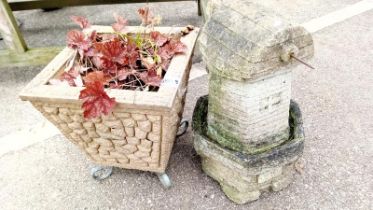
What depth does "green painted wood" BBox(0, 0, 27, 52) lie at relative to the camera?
2.20 m

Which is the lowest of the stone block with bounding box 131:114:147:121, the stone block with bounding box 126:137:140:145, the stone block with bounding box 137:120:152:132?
the stone block with bounding box 126:137:140:145

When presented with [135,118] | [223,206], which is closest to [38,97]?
[135,118]

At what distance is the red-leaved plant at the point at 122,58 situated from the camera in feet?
4.45

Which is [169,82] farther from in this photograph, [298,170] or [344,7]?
[344,7]

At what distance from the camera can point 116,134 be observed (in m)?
1.40

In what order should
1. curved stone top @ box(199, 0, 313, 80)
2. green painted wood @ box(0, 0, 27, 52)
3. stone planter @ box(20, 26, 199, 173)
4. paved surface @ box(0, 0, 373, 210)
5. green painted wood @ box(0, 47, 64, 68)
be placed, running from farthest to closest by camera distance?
green painted wood @ box(0, 47, 64, 68), green painted wood @ box(0, 0, 27, 52), paved surface @ box(0, 0, 373, 210), stone planter @ box(20, 26, 199, 173), curved stone top @ box(199, 0, 313, 80)

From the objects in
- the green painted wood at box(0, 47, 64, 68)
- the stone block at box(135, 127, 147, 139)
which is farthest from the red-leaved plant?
the green painted wood at box(0, 47, 64, 68)

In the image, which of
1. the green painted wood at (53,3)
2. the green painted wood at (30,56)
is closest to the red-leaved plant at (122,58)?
the green painted wood at (30,56)

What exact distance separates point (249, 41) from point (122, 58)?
527 mm

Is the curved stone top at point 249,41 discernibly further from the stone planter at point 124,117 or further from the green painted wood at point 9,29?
the green painted wood at point 9,29

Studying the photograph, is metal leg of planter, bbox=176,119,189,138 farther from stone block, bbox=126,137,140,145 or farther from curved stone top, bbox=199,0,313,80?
curved stone top, bbox=199,0,313,80

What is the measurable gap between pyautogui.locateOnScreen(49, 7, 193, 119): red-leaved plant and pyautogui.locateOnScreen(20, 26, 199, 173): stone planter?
0.14 feet

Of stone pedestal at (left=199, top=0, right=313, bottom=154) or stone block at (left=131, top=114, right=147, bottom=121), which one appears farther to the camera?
stone block at (left=131, top=114, right=147, bottom=121)

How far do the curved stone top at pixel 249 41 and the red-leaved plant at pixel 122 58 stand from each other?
24 centimetres
